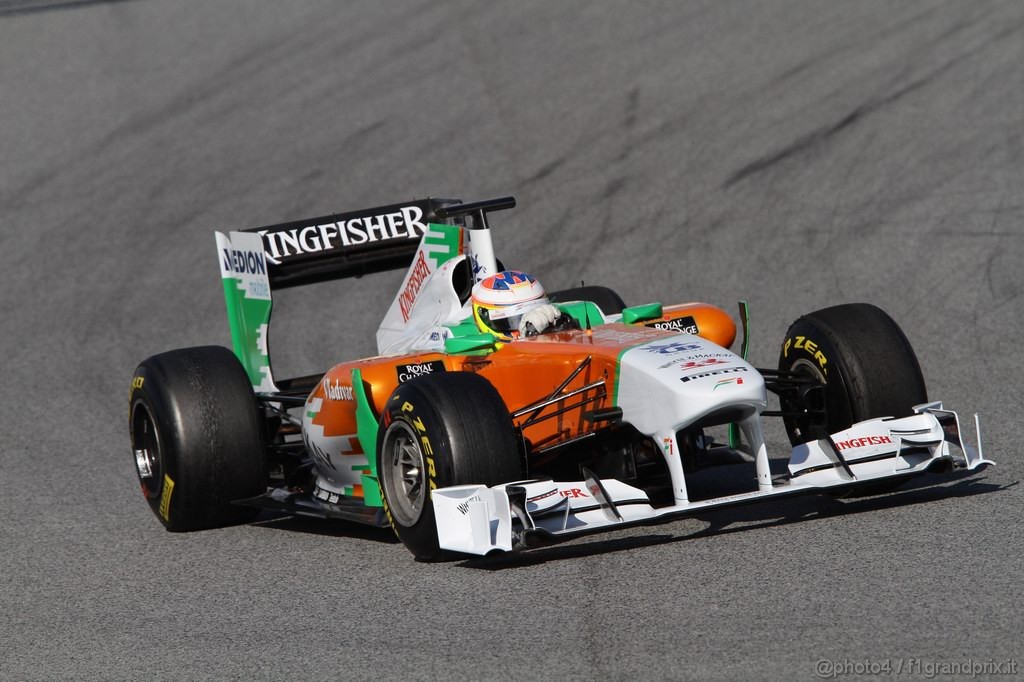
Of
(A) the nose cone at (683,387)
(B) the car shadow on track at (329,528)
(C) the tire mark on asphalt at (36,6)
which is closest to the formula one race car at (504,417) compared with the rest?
(A) the nose cone at (683,387)

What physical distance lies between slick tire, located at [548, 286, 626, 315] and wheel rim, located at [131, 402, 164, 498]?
9.87 ft

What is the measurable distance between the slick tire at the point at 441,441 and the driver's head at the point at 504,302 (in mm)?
1086

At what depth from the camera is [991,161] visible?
16.4 meters

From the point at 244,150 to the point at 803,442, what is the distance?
12937mm

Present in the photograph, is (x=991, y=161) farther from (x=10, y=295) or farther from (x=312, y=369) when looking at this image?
(x=10, y=295)

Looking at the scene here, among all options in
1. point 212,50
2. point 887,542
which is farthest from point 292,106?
Answer: point 887,542

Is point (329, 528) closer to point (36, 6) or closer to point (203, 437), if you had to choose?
point (203, 437)

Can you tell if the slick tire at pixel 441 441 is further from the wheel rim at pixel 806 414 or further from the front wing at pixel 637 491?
the wheel rim at pixel 806 414

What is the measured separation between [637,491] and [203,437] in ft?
9.95

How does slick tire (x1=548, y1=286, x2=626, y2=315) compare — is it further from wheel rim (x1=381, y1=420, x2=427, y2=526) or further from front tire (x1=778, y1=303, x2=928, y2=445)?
wheel rim (x1=381, y1=420, x2=427, y2=526)

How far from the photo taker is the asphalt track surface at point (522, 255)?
6.34m

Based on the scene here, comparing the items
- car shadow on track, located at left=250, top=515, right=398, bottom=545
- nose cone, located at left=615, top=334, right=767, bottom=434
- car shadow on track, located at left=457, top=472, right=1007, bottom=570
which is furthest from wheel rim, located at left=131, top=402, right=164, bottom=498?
nose cone, located at left=615, top=334, right=767, bottom=434

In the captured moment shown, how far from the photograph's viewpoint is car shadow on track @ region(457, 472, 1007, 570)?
7.58m

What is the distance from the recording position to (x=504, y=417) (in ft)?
24.3
